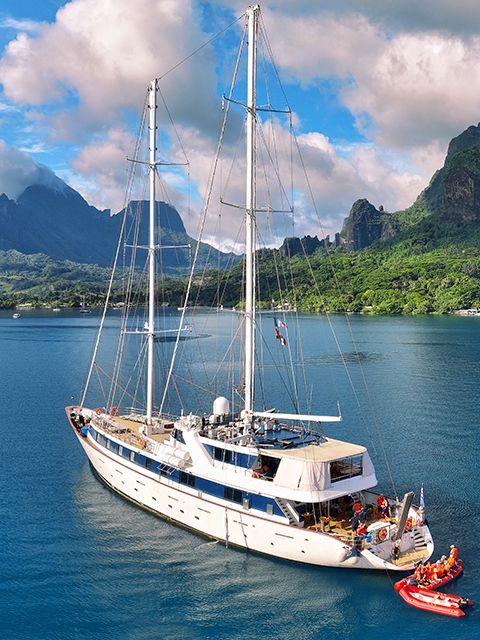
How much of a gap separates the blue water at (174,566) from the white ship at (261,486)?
104 cm

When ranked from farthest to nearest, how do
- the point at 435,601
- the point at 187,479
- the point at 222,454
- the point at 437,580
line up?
the point at 187,479
the point at 222,454
the point at 437,580
the point at 435,601

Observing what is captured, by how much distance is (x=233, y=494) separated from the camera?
85.7 feet

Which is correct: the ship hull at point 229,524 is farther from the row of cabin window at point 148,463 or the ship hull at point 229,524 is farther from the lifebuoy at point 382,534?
the lifebuoy at point 382,534

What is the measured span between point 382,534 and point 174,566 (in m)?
8.75

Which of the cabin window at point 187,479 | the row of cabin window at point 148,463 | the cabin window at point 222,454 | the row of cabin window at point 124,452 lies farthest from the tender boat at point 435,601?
the row of cabin window at point 124,452

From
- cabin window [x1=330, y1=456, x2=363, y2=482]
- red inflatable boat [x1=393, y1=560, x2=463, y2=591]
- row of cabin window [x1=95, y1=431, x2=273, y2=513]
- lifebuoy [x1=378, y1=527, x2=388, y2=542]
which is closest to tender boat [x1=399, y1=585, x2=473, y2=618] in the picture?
red inflatable boat [x1=393, y1=560, x2=463, y2=591]

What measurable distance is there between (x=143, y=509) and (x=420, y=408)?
31866 millimetres

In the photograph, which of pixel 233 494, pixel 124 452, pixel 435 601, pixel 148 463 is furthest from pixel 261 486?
pixel 124 452

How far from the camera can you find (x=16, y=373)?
73.2 m

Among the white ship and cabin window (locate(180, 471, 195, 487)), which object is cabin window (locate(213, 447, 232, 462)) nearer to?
the white ship

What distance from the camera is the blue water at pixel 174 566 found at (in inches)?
838

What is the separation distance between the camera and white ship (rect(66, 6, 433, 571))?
2400 cm

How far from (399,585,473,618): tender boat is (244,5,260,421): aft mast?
10132 millimetres

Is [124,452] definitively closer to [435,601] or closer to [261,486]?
[261,486]
